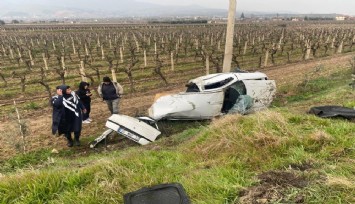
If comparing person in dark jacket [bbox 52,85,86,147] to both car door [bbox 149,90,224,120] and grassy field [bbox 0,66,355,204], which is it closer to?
car door [bbox 149,90,224,120]

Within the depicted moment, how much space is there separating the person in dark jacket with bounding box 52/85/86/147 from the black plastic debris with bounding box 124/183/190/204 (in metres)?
5.14

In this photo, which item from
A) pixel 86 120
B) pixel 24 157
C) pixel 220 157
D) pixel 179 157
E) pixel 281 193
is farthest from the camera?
pixel 86 120

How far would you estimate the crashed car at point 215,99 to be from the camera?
31.2ft

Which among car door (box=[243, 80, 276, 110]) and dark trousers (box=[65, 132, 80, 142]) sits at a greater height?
car door (box=[243, 80, 276, 110])

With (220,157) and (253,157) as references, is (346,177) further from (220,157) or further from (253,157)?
(220,157)

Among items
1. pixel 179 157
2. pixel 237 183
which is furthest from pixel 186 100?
pixel 237 183

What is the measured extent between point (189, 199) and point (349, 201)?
159 cm

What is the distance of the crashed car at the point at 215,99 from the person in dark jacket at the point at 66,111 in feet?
7.69

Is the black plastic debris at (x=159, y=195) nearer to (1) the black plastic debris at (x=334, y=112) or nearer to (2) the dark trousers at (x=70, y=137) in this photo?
(1) the black plastic debris at (x=334, y=112)

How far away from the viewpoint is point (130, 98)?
14367 mm

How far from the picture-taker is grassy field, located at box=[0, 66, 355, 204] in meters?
3.43

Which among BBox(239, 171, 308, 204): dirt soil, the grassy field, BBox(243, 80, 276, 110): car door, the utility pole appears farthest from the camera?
the utility pole

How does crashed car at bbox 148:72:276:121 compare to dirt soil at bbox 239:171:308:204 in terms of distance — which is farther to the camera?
crashed car at bbox 148:72:276:121

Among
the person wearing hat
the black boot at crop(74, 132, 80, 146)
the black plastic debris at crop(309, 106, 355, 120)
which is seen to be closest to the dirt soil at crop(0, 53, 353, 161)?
the black boot at crop(74, 132, 80, 146)
